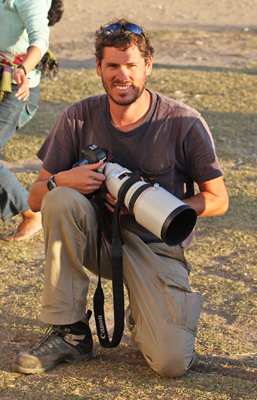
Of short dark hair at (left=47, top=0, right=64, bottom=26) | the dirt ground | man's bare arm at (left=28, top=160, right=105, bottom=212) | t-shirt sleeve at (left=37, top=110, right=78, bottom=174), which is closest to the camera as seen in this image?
man's bare arm at (left=28, top=160, right=105, bottom=212)

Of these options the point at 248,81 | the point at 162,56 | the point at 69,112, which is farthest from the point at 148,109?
the point at 162,56

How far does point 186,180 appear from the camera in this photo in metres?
2.65

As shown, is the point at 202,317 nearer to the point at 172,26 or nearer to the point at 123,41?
the point at 123,41

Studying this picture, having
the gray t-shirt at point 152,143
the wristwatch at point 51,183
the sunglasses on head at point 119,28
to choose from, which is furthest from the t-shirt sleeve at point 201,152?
the wristwatch at point 51,183

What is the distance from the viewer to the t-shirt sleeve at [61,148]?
2648mm

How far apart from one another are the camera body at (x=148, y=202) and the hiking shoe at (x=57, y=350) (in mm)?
638

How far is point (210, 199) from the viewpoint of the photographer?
2.55 metres

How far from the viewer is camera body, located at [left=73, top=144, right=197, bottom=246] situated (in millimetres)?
2178

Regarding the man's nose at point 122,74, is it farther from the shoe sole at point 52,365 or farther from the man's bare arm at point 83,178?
the shoe sole at point 52,365

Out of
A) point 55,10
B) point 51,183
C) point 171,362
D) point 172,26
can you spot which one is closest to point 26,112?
point 55,10

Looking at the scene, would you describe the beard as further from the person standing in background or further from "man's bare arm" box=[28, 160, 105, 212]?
the person standing in background

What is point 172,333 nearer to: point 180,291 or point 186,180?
point 180,291

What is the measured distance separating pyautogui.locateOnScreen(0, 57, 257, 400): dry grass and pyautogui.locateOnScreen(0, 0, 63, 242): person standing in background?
267mm

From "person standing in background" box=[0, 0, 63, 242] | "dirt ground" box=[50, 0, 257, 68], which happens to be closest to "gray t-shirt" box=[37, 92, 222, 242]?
"person standing in background" box=[0, 0, 63, 242]
